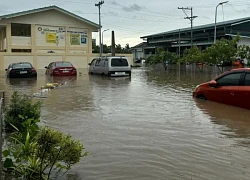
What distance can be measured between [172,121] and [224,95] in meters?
3.41

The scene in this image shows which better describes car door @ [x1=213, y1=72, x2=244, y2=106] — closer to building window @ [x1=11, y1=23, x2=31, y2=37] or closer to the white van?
the white van

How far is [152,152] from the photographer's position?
581 cm

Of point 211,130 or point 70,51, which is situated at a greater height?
point 70,51

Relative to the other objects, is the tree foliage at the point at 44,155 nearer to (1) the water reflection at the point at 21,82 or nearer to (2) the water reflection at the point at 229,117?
(2) the water reflection at the point at 229,117

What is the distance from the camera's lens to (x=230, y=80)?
11086 millimetres

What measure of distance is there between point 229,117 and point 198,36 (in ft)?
191

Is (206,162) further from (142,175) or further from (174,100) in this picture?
(174,100)

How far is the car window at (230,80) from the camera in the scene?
1077 centimetres

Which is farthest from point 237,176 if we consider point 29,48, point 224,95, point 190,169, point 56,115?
point 29,48

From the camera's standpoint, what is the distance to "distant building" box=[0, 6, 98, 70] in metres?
42.1

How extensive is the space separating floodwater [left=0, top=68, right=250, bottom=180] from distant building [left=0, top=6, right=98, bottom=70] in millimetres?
32641

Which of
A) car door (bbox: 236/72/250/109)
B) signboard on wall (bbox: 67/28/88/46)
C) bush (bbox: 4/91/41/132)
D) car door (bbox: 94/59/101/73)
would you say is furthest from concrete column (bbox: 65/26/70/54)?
bush (bbox: 4/91/41/132)

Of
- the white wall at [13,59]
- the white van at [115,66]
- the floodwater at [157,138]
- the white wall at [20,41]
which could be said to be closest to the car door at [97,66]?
the white van at [115,66]

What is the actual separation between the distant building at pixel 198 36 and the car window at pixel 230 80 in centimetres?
4192
